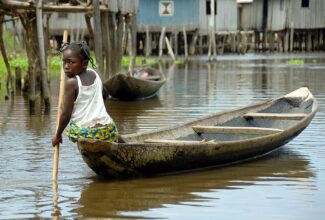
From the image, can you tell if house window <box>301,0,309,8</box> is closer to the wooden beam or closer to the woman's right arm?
the wooden beam

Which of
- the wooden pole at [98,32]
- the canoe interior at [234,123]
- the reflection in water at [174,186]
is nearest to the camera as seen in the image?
the reflection in water at [174,186]

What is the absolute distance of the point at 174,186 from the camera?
7.73m

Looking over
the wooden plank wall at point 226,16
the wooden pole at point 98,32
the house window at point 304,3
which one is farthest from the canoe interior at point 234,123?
the house window at point 304,3

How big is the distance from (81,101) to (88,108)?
0.09m

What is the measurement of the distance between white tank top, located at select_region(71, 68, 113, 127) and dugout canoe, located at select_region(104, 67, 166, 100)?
9037mm

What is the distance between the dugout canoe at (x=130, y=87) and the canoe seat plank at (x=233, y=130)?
709 cm

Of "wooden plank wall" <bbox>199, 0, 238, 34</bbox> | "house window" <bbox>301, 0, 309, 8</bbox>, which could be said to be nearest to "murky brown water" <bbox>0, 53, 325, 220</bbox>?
"wooden plank wall" <bbox>199, 0, 238, 34</bbox>

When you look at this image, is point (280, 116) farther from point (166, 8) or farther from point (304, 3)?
point (304, 3)

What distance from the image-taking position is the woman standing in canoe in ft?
24.2

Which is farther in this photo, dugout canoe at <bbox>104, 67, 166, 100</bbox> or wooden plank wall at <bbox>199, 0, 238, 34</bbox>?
wooden plank wall at <bbox>199, 0, 238, 34</bbox>

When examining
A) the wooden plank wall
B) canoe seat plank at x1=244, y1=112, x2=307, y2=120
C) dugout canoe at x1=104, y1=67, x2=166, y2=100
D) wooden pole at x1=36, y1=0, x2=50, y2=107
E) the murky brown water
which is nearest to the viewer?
the murky brown water

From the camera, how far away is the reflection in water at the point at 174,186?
23.0 ft

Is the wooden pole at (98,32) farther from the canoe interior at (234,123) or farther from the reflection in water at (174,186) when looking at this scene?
the reflection in water at (174,186)

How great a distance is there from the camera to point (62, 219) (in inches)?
255
